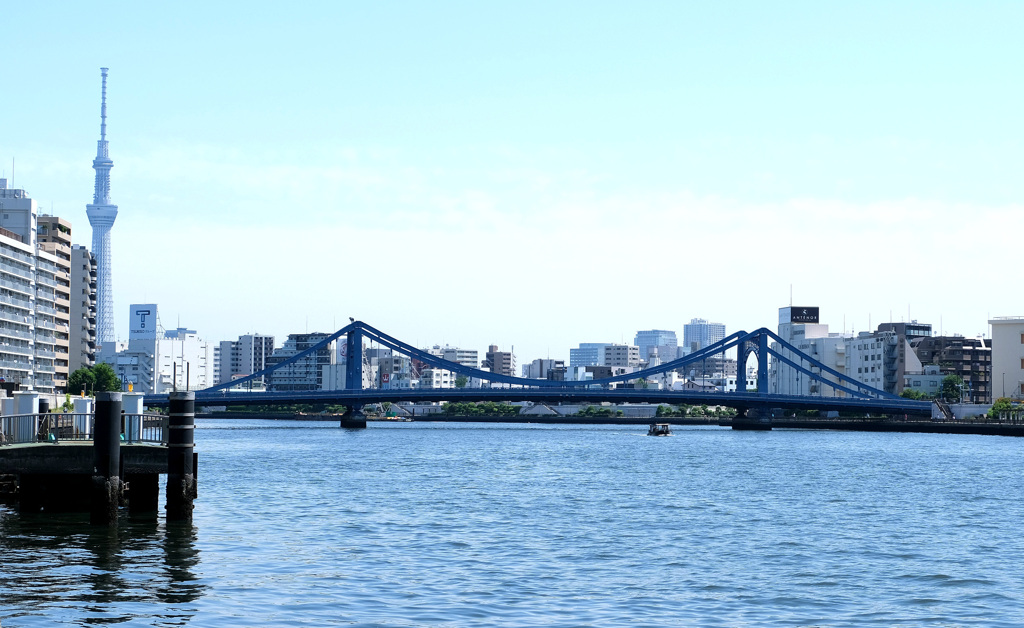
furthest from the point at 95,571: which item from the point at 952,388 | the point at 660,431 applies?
the point at 952,388

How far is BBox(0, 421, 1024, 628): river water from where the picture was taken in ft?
77.6

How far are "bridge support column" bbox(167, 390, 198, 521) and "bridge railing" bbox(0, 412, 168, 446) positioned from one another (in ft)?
6.16

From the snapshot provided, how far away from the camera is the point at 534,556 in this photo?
1222 inches

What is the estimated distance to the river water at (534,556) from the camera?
23641mm

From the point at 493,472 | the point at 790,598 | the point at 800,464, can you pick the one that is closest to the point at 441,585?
the point at 790,598

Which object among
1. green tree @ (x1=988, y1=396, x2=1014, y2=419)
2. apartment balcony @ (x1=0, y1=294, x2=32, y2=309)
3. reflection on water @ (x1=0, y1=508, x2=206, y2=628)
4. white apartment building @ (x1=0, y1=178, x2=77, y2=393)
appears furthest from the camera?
green tree @ (x1=988, y1=396, x2=1014, y2=419)

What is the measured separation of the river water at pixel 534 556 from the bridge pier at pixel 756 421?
325 ft

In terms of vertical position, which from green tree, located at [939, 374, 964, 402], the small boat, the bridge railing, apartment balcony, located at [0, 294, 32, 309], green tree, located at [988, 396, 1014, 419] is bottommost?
the small boat

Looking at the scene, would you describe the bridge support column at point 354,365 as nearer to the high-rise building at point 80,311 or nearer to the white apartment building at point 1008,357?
the high-rise building at point 80,311

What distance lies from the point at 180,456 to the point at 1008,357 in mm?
148945

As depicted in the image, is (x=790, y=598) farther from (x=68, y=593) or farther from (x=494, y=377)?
(x=494, y=377)

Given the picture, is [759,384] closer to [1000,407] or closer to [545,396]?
[1000,407]

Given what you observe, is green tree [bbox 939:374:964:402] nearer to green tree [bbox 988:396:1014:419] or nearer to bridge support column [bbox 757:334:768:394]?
bridge support column [bbox 757:334:768:394]

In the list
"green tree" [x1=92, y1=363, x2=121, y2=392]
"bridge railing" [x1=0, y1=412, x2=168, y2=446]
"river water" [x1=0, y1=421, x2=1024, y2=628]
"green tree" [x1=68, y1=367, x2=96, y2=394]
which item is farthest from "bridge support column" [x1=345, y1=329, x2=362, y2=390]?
"bridge railing" [x1=0, y1=412, x2=168, y2=446]
